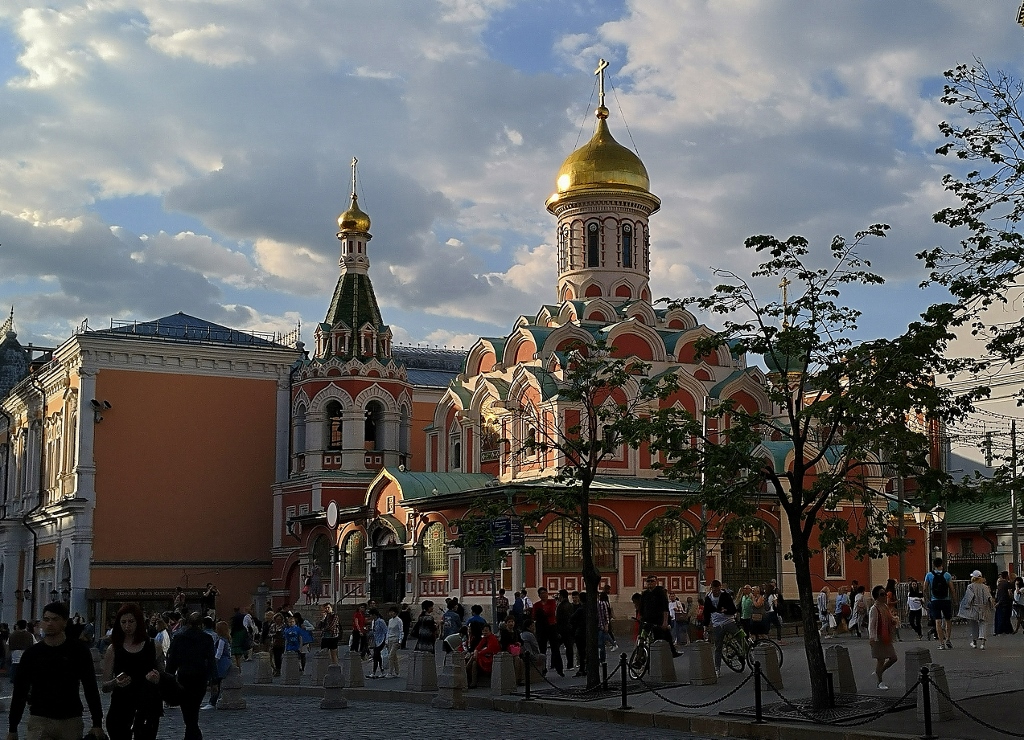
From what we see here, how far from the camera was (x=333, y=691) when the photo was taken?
18.9m

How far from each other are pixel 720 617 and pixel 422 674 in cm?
490

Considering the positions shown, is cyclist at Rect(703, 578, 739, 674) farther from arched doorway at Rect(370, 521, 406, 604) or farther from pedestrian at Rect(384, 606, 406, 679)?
arched doorway at Rect(370, 521, 406, 604)

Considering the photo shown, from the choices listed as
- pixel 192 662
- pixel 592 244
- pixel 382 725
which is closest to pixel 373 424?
pixel 592 244

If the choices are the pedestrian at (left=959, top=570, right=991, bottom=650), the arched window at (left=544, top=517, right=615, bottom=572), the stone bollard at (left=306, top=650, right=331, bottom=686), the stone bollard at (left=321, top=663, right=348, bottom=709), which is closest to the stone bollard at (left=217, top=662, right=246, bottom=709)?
the stone bollard at (left=321, top=663, right=348, bottom=709)

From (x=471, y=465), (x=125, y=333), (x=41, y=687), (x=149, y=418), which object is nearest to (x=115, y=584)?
(x=149, y=418)

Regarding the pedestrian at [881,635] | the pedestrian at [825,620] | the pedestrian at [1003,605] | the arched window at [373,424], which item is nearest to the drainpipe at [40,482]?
the arched window at [373,424]

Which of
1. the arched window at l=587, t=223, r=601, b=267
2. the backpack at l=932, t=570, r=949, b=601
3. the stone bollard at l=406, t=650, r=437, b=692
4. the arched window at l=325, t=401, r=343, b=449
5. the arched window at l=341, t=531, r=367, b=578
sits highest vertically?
the arched window at l=587, t=223, r=601, b=267

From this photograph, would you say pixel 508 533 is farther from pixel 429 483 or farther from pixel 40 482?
pixel 40 482

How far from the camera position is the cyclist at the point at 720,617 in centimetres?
2066

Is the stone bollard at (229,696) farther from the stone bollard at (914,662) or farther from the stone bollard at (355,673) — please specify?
the stone bollard at (914,662)

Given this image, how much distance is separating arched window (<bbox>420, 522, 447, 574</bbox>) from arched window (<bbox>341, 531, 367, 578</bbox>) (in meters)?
3.43

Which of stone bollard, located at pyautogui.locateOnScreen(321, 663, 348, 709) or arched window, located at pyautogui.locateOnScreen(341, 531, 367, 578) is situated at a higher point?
arched window, located at pyautogui.locateOnScreen(341, 531, 367, 578)

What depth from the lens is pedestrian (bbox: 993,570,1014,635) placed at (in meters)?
24.7

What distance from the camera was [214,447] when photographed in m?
49.4
